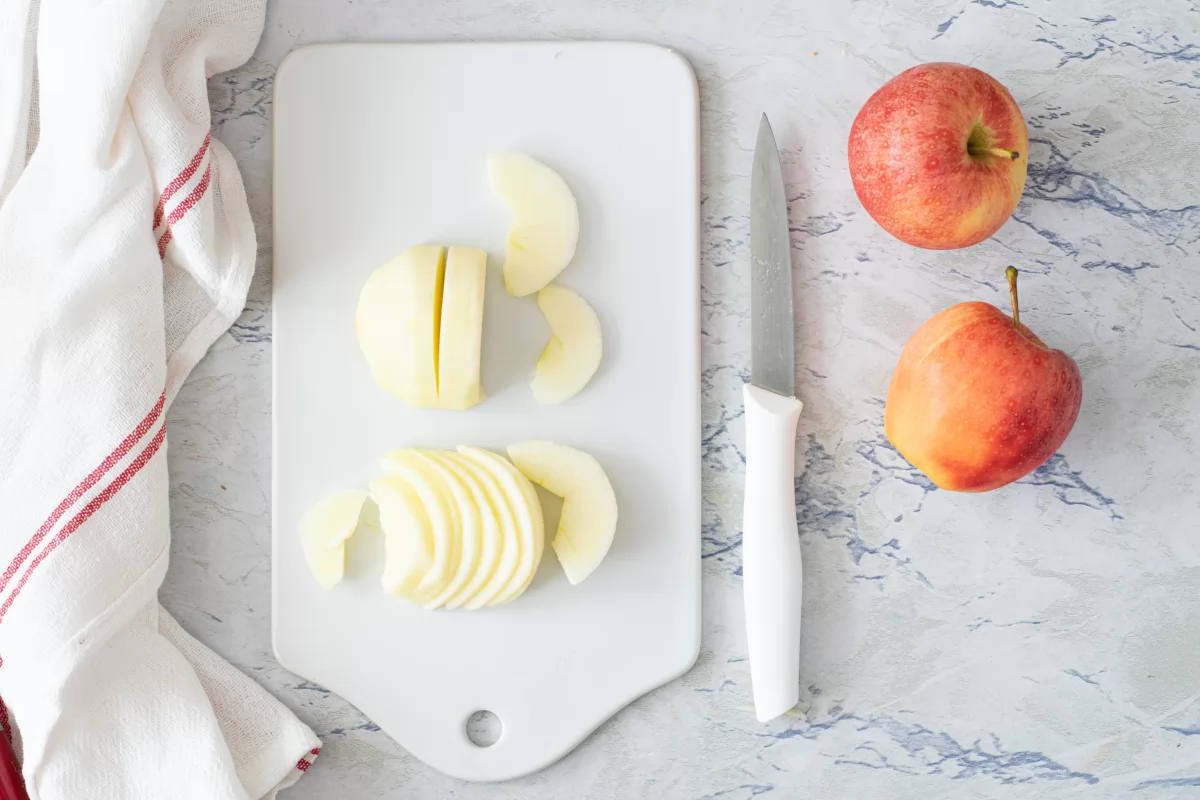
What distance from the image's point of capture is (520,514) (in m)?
1.10

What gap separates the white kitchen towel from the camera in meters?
1.06

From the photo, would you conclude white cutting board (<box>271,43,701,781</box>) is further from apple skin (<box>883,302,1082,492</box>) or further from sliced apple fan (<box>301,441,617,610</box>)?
apple skin (<box>883,302,1082,492</box>)

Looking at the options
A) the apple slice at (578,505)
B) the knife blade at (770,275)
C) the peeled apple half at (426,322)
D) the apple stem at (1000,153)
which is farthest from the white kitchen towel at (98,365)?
the apple stem at (1000,153)

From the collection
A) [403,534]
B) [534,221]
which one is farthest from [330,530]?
[534,221]

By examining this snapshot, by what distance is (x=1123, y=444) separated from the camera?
1186mm

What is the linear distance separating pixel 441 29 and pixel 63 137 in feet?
1.52

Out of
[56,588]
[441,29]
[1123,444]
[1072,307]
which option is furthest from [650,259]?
[56,588]

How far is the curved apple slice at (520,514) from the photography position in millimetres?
1103

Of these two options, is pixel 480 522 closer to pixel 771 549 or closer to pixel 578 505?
pixel 578 505

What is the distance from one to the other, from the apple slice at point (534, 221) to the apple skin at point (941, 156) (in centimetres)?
36

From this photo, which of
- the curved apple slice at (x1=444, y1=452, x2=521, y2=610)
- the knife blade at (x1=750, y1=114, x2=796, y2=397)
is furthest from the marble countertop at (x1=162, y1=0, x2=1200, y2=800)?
the curved apple slice at (x1=444, y1=452, x2=521, y2=610)

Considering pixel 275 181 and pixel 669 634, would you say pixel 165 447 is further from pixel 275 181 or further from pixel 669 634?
pixel 669 634

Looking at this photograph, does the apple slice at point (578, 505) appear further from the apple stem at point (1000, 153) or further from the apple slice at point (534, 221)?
the apple stem at point (1000, 153)

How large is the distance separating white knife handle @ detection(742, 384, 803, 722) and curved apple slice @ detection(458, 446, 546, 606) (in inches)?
10.1
